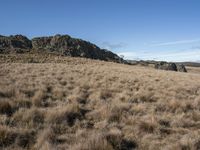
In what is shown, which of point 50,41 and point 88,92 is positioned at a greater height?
point 50,41

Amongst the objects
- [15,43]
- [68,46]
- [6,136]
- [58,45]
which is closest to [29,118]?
[6,136]

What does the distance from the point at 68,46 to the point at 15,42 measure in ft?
59.1

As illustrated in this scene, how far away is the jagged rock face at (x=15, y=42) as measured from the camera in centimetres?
8438

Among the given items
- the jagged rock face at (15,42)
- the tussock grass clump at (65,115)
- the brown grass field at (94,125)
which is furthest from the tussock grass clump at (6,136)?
the jagged rock face at (15,42)

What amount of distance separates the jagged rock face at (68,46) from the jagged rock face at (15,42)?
3719mm

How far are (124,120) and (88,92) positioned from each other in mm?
5423

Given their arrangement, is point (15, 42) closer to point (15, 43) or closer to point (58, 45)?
point (15, 43)

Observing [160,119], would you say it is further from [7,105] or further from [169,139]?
[7,105]

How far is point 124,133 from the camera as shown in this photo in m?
7.19

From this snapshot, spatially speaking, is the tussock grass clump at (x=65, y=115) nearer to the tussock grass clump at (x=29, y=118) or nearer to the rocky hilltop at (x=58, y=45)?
the tussock grass clump at (x=29, y=118)

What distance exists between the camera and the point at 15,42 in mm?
88875

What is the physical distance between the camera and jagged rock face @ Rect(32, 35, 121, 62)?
315ft

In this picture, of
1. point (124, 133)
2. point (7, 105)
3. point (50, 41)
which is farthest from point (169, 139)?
point (50, 41)

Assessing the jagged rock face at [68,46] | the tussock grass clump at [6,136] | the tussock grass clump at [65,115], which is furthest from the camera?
the jagged rock face at [68,46]
